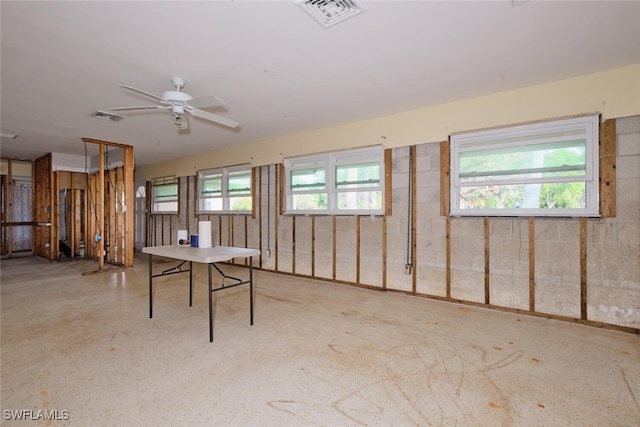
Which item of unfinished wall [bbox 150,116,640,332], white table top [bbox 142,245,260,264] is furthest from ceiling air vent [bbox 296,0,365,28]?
unfinished wall [bbox 150,116,640,332]

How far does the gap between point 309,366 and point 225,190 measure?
5.21m

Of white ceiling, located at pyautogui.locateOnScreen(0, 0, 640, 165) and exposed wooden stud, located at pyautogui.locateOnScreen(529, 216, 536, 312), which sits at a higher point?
white ceiling, located at pyautogui.locateOnScreen(0, 0, 640, 165)

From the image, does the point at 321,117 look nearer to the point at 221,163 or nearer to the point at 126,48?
the point at 126,48

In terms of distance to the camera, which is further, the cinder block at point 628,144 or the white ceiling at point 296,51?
the cinder block at point 628,144

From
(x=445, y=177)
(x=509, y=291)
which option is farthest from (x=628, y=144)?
(x=509, y=291)

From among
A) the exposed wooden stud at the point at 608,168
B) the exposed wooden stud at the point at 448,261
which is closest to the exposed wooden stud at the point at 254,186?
the exposed wooden stud at the point at 448,261

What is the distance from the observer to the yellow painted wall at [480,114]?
3.02 meters

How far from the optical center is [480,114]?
373 cm

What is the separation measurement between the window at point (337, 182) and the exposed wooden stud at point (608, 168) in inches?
95.3

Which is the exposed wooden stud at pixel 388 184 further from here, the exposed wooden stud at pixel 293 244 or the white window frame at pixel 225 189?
the white window frame at pixel 225 189

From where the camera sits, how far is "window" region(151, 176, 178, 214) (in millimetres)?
8125

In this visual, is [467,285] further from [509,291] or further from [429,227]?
[429,227]

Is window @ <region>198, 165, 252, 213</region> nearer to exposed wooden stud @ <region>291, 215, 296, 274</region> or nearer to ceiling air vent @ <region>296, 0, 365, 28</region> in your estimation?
exposed wooden stud @ <region>291, 215, 296, 274</region>

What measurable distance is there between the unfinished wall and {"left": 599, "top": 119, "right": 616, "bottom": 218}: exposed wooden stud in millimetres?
51
